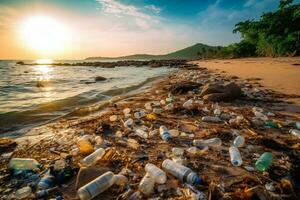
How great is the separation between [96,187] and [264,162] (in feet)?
5.59

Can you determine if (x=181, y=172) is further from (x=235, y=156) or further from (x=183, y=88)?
(x=183, y=88)

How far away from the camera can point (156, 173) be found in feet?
6.39

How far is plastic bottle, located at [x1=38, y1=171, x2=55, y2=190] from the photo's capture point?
1.89m

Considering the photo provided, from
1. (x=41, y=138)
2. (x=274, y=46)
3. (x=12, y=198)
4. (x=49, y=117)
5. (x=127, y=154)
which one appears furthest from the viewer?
(x=274, y=46)

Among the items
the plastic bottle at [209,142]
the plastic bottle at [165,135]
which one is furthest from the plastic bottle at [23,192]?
the plastic bottle at [209,142]

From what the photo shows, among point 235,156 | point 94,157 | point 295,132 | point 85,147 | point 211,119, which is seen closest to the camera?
point 235,156

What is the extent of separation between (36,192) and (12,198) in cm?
21

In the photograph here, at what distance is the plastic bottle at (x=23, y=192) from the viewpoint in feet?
5.91

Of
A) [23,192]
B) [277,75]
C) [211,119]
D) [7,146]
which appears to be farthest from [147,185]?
[277,75]

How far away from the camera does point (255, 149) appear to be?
248 cm

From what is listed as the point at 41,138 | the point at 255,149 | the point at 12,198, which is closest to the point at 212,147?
the point at 255,149

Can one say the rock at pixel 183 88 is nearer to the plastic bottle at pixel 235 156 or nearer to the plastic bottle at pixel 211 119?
the plastic bottle at pixel 211 119

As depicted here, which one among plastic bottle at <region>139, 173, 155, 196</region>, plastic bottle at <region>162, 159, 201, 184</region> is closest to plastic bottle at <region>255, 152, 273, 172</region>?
plastic bottle at <region>162, 159, 201, 184</region>

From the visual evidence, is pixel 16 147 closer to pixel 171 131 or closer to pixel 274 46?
pixel 171 131
